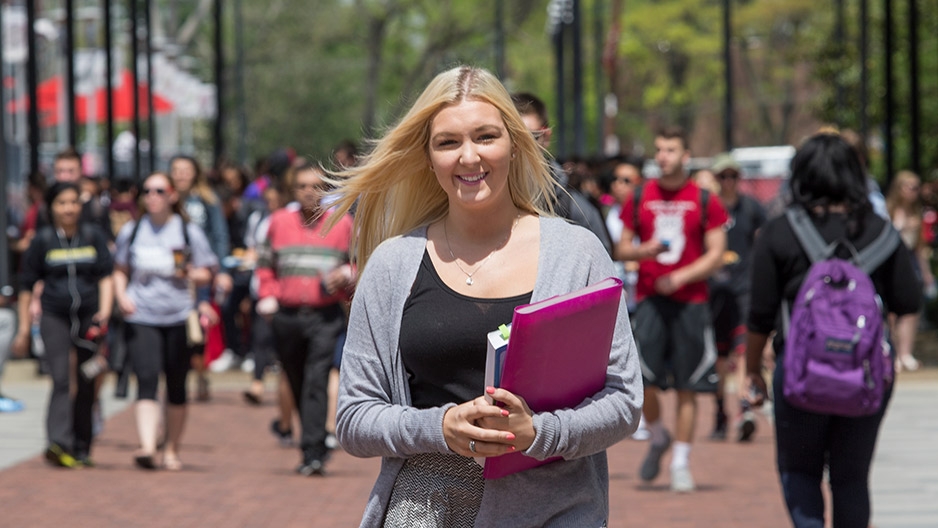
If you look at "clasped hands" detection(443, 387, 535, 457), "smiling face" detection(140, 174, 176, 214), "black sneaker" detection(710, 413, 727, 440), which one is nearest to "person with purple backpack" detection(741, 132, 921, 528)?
"clasped hands" detection(443, 387, 535, 457)

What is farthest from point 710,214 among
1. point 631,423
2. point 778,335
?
point 631,423

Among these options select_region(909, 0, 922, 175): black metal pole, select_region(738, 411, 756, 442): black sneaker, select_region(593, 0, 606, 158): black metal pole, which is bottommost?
select_region(738, 411, 756, 442): black sneaker

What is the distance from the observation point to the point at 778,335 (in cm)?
596

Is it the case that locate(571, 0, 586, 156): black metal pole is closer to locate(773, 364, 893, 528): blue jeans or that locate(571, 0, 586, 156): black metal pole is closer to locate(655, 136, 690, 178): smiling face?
locate(655, 136, 690, 178): smiling face

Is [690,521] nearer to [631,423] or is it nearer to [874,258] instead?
[874,258]

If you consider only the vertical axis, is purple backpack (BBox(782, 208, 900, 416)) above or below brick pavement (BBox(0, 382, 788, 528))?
above

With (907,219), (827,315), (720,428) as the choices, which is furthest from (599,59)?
(827,315)

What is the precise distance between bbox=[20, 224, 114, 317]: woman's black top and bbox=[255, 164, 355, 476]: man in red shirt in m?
1.17

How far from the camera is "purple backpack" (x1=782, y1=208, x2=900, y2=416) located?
18.2 feet

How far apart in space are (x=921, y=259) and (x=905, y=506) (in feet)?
27.8

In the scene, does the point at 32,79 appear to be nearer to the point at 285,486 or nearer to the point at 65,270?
the point at 65,270

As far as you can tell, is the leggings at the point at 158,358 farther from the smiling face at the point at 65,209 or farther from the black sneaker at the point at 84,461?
the smiling face at the point at 65,209

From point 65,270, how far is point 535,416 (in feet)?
25.6

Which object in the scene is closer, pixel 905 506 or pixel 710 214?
pixel 905 506
